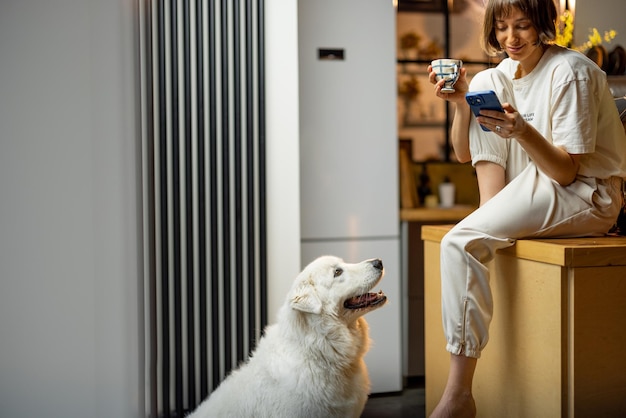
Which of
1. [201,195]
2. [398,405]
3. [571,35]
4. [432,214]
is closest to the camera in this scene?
[201,195]

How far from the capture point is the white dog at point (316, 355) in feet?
6.95

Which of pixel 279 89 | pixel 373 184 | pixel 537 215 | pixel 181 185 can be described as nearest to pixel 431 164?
pixel 373 184

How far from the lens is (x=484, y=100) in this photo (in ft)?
Result: 6.12

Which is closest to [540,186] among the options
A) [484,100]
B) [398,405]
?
[484,100]

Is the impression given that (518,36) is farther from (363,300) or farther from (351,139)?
(351,139)

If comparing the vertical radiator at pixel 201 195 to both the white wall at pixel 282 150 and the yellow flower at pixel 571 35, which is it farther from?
the yellow flower at pixel 571 35

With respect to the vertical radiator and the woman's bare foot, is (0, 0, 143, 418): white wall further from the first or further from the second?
the woman's bare foot

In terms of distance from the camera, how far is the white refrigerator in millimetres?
3076

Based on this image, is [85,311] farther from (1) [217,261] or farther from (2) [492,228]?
(2) [492,228]

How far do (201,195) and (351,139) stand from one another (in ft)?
2.42

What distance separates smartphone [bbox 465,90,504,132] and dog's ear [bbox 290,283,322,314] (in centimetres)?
73

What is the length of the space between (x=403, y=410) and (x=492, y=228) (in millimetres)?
1232

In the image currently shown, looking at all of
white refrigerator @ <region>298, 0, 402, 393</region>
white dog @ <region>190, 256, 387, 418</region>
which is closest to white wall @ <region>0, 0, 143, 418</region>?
white dog @ <region>190, 256, 387, 418</region>

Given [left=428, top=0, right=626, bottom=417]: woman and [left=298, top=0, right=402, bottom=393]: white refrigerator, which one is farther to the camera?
[left=298, top=0, right=402, bottom=393]: white refrigerator
